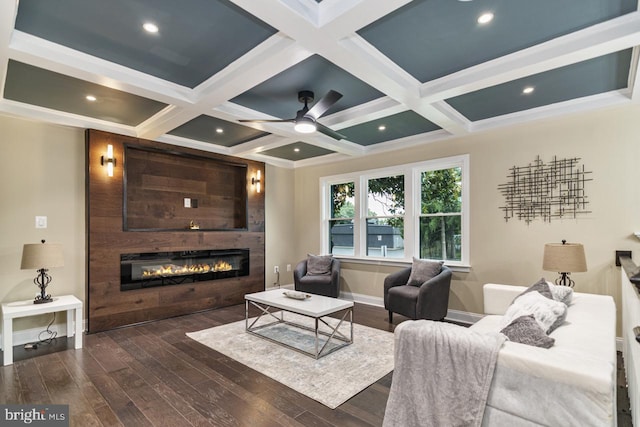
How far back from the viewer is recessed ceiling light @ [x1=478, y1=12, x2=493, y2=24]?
87.5 inches

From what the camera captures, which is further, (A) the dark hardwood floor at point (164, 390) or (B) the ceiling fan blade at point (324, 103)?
(B) the ceiling fan blade at point (324, 103)

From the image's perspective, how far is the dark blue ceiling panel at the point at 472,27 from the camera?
2.15 metres

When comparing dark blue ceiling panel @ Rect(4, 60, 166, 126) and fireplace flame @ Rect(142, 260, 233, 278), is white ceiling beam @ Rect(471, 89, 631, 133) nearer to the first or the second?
dark blue ceiling panel @ Rect(4, 60, 166, 126)

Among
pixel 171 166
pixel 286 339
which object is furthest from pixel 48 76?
pixel 286 339

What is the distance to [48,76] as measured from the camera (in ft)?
10.0

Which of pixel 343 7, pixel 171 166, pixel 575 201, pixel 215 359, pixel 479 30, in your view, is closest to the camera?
pixel 343 7

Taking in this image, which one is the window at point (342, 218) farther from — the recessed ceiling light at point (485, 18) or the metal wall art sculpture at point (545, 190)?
the recessed ceiling light at point (485, 18)

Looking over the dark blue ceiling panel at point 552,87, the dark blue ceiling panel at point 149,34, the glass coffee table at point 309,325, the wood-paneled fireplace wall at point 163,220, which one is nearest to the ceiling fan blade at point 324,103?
the dark blue ceiling panel at point 149,34

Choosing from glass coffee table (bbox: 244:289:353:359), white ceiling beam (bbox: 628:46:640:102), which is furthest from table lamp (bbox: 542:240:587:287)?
glass coffee table (bbox: 244:289:353:359)

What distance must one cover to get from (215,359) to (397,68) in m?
3.29

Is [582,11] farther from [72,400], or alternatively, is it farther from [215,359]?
[72,400]

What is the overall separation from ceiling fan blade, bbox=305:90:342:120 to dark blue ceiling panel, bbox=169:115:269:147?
5.21 feet

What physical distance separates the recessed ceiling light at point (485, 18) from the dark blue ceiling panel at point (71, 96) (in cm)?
323

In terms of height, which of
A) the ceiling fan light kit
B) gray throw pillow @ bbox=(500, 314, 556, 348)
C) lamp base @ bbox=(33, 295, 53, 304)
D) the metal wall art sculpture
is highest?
the ceiling fan light kit
